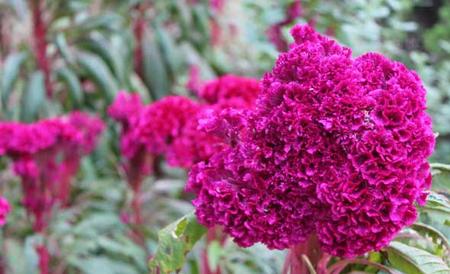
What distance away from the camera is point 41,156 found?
1.83 metres

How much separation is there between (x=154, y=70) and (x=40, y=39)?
0.68m

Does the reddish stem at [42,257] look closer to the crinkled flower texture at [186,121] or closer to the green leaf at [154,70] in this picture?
the crinkled flower texture at [186,121]

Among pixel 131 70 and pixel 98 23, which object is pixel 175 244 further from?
pixel 131 70

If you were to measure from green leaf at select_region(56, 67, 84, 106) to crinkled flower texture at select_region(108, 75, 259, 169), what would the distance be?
100 centimetres

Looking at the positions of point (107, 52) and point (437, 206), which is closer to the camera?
point (437, 206)

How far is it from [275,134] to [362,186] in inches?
4.6

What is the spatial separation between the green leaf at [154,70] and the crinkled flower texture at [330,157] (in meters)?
2.42

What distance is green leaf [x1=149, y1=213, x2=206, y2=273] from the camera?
981 millimetres

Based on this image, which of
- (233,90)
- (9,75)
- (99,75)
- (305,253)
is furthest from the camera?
(99,75)

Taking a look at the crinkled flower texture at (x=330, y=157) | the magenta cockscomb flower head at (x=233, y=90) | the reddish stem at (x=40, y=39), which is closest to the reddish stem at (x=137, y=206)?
the magenta cockscomb flower head at (x=233, y=90)

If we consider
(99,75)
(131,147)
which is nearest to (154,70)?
(99,75)

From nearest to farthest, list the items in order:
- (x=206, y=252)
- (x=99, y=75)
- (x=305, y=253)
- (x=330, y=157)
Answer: (x=330, y=157)
(x=305, y=253)
(x=206, y=252)
(x=99, y=75)

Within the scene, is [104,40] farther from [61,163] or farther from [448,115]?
[448,115]

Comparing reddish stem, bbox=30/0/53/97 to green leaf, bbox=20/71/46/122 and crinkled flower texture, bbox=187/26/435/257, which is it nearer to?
green leaf, bbox=20/71/46/122
